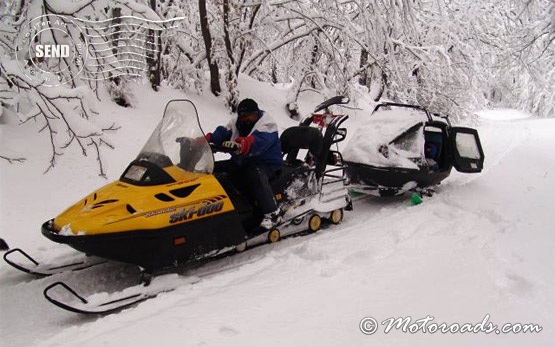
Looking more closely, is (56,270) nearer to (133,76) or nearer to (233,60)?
(133,76)

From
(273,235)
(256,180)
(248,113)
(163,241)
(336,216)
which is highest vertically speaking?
(248,113)

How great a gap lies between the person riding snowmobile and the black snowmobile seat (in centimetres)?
71

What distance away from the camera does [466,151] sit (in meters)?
6.90

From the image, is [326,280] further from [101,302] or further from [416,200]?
[416,200]

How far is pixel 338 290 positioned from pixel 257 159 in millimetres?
1690

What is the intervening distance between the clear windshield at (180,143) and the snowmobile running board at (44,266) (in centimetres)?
111

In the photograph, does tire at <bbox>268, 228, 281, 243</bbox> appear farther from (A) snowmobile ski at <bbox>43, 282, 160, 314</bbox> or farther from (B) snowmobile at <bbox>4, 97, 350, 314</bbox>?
(A) snowmobile ski at <bbox>43, 282, 160, 314</bbox>

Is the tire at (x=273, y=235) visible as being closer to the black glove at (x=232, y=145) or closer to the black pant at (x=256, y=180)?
the black pant at (x=256, y=180)

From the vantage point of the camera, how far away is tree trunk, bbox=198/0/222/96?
9068 mm

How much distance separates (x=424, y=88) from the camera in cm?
1412

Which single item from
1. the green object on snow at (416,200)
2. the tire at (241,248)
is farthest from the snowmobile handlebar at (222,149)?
the green object on snow at (416,200)


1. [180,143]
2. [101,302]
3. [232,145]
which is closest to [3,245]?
[101,302]

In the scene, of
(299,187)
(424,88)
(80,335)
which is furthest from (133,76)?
(424,88)

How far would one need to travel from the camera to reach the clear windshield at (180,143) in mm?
3955
